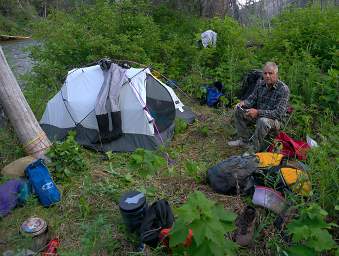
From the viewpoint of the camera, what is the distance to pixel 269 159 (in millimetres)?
3557

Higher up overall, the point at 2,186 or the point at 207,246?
the point at 207,246

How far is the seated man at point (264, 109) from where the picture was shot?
171 inches

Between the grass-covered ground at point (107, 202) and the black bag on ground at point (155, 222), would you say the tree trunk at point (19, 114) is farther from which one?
the black bag on ground at point (155, 222)

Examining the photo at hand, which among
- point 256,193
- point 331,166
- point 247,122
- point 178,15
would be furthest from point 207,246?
point 178,15

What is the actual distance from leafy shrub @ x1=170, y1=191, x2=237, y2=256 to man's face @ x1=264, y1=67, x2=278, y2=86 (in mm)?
2663

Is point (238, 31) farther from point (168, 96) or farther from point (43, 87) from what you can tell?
point (43, 87)

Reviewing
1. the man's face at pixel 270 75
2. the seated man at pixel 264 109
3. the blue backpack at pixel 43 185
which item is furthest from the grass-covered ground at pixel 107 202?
the man's face at pixel 270 75

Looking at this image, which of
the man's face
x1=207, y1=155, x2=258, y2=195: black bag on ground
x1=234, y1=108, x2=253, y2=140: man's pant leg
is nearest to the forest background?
x1=234, y1=108, x2=253, y2=140: man's pant leg

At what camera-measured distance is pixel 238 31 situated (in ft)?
26.0

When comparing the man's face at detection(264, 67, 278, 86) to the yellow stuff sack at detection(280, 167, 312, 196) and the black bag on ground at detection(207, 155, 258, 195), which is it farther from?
the yellow stuff sack at detection(280, 167, 312, 196)

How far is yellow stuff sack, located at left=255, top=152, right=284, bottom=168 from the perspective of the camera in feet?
11.3

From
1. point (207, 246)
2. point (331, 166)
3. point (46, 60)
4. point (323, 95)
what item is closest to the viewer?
point (207, 246)

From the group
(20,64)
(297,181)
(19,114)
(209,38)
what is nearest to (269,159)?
(297,181)

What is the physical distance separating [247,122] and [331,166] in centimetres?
176
